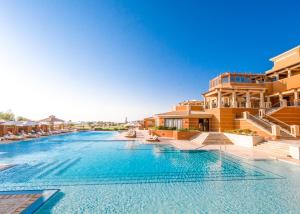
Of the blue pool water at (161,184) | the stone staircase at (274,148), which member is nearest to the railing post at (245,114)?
the stone staircase at (274,148)

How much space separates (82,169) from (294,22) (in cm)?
3553

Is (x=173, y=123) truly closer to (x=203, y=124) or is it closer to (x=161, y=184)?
(x=203, y=124)

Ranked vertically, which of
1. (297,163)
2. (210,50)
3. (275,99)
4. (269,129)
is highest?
(210,50)

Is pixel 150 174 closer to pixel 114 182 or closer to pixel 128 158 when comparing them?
pixel 114 182

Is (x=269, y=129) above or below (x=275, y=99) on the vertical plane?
below

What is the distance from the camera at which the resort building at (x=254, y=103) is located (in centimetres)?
2498

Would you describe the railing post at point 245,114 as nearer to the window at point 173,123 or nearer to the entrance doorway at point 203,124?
the entrance doorway at point 203,124

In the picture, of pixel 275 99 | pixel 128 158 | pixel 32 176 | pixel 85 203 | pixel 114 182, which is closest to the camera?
pixel 85 203

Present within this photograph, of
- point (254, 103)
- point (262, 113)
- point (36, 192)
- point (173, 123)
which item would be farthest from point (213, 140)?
point (36, 192)

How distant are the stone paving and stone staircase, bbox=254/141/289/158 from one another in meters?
15.9

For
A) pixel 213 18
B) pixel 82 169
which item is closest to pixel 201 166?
pixel 82 169

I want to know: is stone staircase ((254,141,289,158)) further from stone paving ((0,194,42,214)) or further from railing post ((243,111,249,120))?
stone paving ((0,194,42,214))

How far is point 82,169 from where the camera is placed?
1188 cm

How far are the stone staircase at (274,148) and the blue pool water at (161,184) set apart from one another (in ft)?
8.68
